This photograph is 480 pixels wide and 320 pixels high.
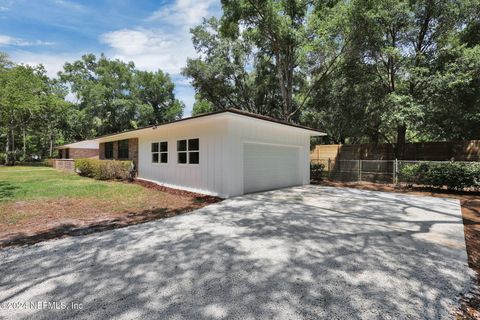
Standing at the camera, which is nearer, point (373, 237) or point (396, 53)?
point (373, 237)

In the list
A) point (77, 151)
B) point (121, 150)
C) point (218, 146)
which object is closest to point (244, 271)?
point (218, 146)

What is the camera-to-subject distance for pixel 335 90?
549 inches

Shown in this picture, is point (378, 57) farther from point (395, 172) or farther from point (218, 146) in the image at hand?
point (218, 146)

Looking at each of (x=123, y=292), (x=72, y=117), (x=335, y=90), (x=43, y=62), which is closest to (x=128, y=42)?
(x=335, y=90)

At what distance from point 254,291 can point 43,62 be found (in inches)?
1560

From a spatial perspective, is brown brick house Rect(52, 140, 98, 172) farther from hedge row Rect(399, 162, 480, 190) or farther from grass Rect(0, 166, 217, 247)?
hedge row Rect(399, 162, 480, 190)

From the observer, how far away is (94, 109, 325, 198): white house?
8.22 metres

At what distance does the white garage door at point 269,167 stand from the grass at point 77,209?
6.66 feet

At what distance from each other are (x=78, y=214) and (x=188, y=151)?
4.47 m

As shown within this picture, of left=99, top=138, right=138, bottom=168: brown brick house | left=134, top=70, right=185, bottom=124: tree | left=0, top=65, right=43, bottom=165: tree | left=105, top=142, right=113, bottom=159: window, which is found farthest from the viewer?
left=134, top=70, right=185, bottom=124: tree

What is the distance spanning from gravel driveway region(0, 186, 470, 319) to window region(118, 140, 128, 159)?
1081cm

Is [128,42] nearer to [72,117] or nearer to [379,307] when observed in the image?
[379,307]

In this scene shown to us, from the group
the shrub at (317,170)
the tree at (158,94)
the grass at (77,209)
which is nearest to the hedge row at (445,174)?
the shrub at (317,170)

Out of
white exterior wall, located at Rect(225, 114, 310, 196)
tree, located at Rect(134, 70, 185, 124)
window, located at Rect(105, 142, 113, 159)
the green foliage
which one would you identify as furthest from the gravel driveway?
tree, located at Rect(134, 70, 185, 124)
